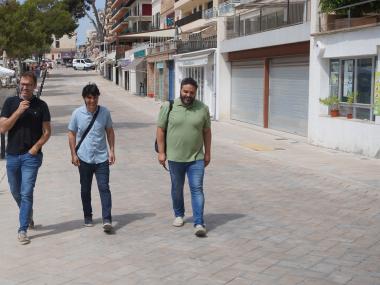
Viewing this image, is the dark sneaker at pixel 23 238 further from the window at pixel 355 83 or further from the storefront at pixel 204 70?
the storefront at pixel 204 70

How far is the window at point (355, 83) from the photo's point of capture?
1416 centimetres

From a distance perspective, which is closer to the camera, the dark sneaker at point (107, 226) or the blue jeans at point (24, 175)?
the blue jeans at point (24, 175)

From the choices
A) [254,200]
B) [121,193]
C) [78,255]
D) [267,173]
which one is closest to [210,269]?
[78,255]

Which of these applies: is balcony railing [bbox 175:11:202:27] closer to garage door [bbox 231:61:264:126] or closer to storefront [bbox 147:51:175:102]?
storefront [bbox 147:51:175:102]

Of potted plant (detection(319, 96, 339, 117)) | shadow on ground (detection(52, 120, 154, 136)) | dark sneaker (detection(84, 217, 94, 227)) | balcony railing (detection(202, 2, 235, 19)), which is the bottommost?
shadow on ground (detection(52, 120, 154, 136))

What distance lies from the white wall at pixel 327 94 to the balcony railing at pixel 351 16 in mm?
291

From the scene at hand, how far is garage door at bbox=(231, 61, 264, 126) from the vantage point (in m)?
22.0

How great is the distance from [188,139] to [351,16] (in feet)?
31.5

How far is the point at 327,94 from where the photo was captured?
52.6 feet

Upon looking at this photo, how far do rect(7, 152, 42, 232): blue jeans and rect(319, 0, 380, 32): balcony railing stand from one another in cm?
934

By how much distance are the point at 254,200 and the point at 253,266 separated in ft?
10.7

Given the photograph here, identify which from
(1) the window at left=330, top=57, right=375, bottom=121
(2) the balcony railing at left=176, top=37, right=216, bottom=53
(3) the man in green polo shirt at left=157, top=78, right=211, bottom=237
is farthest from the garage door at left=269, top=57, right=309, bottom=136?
(3) the man in green polo shirt at left=157, top=78, right=211, bottom=237

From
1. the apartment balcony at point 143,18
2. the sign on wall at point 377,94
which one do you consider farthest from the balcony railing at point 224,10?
the apartment balcony at point 143,18

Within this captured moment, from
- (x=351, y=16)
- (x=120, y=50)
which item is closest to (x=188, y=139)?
(x=351, y=16)
